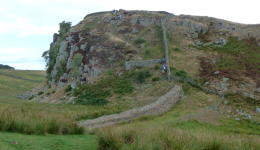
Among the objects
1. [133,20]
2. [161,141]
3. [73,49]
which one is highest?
[133,20]

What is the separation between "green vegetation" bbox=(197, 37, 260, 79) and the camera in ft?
93.7

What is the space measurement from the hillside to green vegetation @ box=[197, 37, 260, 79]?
149 mm

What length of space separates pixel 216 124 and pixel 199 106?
5.49 meters

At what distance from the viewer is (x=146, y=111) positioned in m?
20.3

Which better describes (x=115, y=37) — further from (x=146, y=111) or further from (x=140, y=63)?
(x=146, y=111)

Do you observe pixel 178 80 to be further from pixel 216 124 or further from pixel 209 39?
pixel 209 39

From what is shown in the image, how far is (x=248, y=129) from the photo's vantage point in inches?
621

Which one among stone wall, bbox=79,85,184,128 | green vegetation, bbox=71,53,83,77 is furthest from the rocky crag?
stone wall, bbox=79,85,184,128

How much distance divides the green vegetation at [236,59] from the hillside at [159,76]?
0.49 feet

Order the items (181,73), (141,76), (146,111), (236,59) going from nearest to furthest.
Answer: (146,111)
(181,73)
(141,76)
(236,59)

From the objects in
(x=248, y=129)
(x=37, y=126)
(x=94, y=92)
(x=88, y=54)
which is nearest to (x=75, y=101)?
(x=94, y=92)

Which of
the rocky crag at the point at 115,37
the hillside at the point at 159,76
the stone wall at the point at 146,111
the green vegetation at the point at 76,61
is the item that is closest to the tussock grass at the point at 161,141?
the hillside at the point at 159,76

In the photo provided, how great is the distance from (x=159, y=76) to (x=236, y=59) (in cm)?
1581

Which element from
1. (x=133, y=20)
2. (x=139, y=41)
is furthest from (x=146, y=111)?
(x=133, y=20)
